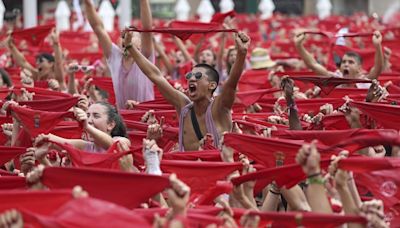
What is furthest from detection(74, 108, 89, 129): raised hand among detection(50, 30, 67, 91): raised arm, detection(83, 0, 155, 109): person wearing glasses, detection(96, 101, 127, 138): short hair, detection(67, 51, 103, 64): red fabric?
detection(67, 51, 103, 64): red fabric

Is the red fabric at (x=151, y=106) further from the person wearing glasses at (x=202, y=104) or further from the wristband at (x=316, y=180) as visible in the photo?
the wristband at (x=316, y=180)

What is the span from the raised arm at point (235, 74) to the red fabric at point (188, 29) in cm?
100

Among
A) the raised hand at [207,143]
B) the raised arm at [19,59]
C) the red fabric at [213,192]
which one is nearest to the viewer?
the red fabric at [213,192]

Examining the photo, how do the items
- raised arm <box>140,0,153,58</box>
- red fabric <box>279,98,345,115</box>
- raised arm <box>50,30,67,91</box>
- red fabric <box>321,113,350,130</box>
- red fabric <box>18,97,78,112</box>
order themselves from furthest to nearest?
raised arm <box>50,30,67,91</box>
raised arm <box>140,0,153,58</box>
red fabric <box>279,98,345,115</box>
red fabric <box>18,97,78,112</box>
red fabric <box>321,113,350,130</box>

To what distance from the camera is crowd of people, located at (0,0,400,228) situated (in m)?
8.12

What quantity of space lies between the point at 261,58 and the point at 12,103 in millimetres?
7471

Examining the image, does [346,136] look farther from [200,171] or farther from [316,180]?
[316,180]

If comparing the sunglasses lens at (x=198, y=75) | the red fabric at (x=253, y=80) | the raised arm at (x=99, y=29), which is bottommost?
the red fabric at (x=253, y=80)

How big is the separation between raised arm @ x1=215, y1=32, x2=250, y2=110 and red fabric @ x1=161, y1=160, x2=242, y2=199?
129 centimetres

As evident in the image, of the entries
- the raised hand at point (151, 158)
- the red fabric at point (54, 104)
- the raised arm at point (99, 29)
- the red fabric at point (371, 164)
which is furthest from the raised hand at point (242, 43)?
the raised arm at point (99, 29)

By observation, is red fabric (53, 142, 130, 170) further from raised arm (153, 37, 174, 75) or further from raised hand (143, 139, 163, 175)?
raised arm (153, 37, 174, 75)

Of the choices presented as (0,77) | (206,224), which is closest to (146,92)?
(0,77)

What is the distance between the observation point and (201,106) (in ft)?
37.4

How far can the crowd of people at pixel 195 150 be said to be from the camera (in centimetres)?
812
